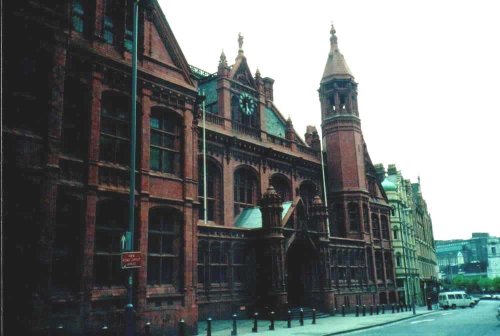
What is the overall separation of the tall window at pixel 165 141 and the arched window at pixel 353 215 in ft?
86.0

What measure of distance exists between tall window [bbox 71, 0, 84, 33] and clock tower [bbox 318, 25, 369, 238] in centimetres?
3108

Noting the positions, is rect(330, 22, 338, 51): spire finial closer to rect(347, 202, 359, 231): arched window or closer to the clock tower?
the clock tower

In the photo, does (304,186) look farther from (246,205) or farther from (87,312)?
(87,312)

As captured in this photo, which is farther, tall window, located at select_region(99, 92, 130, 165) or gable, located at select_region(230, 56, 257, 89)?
gable, located at select_region(230, 56, 257, 89)

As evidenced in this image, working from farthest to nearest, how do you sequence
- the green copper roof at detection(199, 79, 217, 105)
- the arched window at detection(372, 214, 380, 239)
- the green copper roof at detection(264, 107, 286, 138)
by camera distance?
the arched window at detection(372, 214, 380, 239) < the green copper roof at detection(264, 107, 286, 138) < the green copper roof at detection(199, 79, 217, 105)

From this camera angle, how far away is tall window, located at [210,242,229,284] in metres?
29.5

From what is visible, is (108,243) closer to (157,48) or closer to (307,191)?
(157,48)

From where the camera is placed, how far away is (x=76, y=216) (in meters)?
18.9

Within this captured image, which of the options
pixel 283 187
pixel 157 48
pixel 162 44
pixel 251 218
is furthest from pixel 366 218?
pixel 157 48

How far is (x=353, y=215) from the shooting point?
46.3 metres

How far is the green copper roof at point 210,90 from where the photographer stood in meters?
39.6

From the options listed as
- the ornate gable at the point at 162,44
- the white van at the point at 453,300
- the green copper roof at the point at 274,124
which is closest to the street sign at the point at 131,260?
the ornate gable at the point at 162,44

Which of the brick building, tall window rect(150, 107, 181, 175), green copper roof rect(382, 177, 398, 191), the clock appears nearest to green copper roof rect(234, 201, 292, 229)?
the brick building

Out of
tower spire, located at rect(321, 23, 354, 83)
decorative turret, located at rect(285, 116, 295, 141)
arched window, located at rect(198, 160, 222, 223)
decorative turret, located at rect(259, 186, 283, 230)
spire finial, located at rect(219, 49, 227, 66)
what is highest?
tower spire, located at rect(321, 23, 354, 83)
